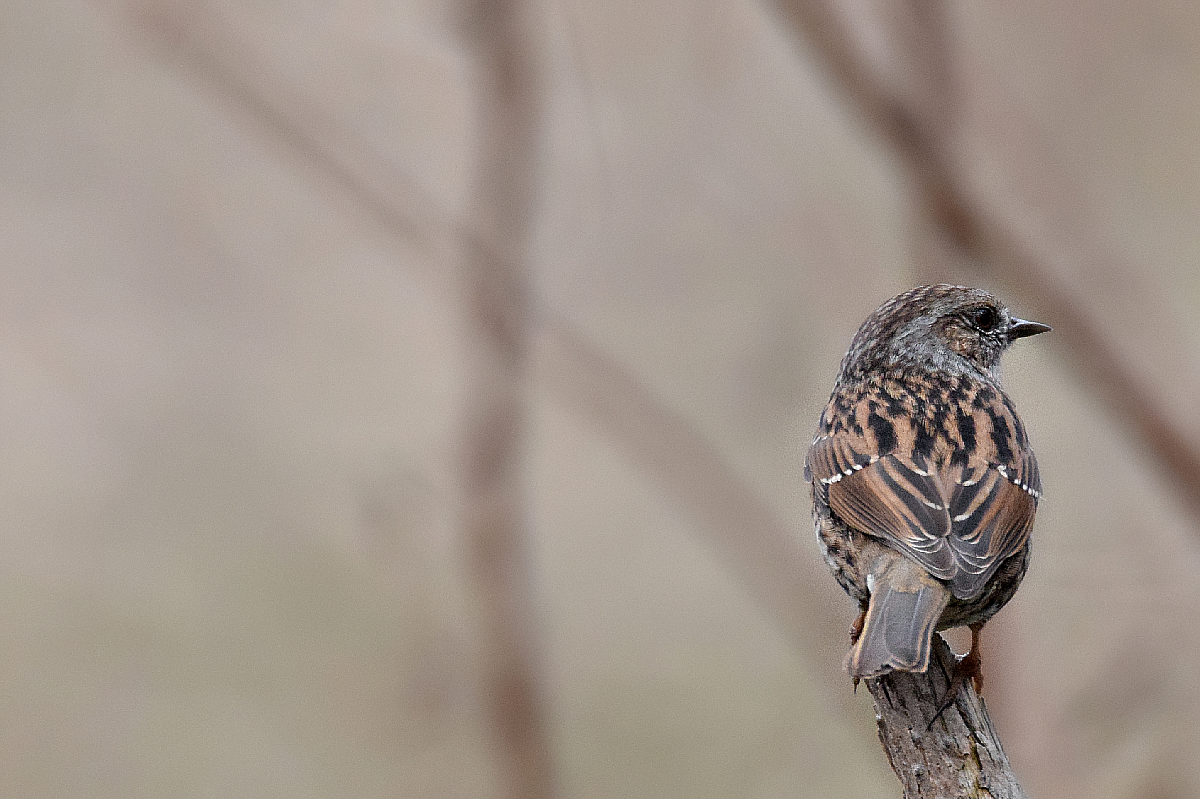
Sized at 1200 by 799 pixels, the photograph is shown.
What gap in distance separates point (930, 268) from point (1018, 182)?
2004 mm

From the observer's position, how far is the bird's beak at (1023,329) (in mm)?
5758

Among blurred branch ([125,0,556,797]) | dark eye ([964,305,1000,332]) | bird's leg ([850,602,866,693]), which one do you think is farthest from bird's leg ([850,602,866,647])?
blurred branch ([125,0,556,797])

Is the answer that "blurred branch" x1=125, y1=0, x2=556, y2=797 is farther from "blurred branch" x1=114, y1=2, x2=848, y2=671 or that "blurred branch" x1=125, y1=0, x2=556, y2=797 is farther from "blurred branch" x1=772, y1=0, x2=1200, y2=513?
"blurred branch" x1=772, y1=0, x2=1200, y2=513

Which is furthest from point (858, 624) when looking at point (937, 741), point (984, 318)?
point (984, 318)

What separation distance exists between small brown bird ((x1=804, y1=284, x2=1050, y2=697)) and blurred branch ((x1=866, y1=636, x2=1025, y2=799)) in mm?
136

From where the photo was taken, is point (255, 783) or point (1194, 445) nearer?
point (1194, 445)

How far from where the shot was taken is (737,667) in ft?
37.0

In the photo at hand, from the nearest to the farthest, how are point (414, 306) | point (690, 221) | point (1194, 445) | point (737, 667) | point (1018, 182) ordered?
point (1194, 445) < point (1018, 182) < point (690, 221) < point (737, 667) < point (414, 306)

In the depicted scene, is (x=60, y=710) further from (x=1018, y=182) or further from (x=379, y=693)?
(x=1018, y=182)

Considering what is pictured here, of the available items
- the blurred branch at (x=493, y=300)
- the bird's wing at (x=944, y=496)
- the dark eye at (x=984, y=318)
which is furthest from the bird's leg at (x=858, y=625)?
the blurred branch at (x=493, y=300)

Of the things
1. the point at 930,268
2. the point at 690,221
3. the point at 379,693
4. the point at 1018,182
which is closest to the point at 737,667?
the point at 379,693

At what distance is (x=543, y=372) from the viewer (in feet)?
27.0

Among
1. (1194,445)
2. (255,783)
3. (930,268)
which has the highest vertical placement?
(255,783)

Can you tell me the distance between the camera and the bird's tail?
3955 millimetres
